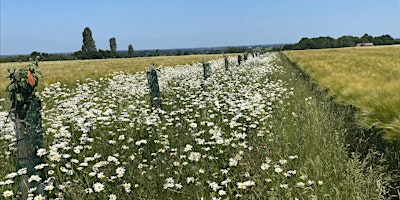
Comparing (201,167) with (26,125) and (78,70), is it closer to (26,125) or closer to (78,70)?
(26,125)

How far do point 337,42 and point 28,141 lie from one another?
137931mm

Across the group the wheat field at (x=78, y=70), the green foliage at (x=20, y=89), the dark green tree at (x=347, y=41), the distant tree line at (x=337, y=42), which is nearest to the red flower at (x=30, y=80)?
the green foliage at (x=20, y=89)

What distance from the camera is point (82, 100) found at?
836cm

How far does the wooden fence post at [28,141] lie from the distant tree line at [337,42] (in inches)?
4809

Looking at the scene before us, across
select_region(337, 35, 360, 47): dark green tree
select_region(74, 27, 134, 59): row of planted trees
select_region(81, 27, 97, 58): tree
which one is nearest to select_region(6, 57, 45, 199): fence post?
select_region(74, 27, 134, 59): row of planted trees

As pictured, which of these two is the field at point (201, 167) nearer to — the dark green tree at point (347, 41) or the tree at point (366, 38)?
the dark green tree at point (347, 41)

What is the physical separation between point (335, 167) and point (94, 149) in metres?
3.00

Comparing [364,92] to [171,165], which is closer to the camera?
[171,165]

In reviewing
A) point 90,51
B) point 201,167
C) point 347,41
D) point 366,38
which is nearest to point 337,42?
point 347,41

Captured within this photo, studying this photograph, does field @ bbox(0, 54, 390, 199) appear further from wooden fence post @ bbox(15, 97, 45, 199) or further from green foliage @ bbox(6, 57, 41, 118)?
green foliage @ bbox(6, 57, 41, 118)

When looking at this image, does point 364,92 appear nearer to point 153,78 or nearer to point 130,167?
point 130,167

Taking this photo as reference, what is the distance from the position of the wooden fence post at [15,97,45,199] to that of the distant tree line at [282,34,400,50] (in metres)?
122

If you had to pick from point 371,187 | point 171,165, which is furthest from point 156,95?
point 371,187

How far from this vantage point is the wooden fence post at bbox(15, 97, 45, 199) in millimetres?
3957
